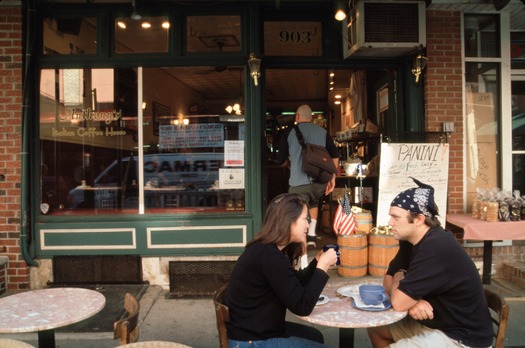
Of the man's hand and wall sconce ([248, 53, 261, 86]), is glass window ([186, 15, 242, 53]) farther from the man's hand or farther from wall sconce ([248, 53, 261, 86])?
the man's hand

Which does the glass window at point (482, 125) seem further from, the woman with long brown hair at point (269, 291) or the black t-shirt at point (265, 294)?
the black t-shirt at point (265, 294)

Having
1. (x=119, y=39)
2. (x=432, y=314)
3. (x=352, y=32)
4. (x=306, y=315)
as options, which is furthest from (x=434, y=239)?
(x=119, y=39)

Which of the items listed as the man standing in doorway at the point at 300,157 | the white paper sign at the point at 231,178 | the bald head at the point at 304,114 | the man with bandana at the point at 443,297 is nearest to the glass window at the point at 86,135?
the white paper sign at the point at 231,178

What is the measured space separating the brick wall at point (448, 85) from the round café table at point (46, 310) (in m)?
4.68

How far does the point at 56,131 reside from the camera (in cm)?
613

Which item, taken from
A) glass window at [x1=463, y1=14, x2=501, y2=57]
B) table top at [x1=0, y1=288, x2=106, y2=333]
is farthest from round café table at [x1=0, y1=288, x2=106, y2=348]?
glass window at [x1=463, y1=14, x2=501, y2=57]

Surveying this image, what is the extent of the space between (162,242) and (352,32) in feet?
11.4

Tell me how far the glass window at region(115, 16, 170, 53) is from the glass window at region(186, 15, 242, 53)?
0.30m

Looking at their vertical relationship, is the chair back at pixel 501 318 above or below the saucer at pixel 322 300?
below

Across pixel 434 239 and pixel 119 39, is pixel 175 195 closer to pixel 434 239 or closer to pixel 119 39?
pixel 119 39

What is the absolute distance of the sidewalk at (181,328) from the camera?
4387 millimetres

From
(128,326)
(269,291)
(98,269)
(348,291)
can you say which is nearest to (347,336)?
(348,291)

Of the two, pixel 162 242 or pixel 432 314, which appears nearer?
pixel 432 314

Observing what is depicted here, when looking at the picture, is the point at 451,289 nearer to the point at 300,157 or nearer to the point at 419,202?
the point at 419,202
